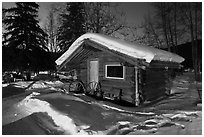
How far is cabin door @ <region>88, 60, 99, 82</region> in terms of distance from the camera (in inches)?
380

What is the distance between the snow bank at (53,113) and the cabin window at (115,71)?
12.0 feet

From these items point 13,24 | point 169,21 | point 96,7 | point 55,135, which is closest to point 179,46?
point 169,21

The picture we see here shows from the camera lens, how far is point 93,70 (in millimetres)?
9820

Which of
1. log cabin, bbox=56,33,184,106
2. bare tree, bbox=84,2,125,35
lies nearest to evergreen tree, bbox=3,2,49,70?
bare tree, bbox=84,2,125,35

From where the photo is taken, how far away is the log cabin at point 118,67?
7469 mm

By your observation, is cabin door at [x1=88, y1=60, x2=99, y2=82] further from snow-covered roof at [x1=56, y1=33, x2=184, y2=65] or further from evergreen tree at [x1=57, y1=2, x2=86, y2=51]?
evergreen tree at [x1=57, y1=2, x2=86, y2=51]

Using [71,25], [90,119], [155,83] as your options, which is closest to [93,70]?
[155,83]

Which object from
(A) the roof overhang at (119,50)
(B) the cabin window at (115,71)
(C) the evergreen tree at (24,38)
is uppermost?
(C) the evergreen tree at (24,38)

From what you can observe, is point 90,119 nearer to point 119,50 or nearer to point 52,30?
point 119,50

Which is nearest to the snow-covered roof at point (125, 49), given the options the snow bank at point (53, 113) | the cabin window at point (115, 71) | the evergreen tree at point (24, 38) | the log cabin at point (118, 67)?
the log cabin at point (118, 67)

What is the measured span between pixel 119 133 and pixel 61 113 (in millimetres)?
2020

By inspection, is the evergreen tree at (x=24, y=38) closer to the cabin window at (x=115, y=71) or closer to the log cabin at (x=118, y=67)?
the log cabin at (x=118, y=67)

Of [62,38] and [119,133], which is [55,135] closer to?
[119,133]

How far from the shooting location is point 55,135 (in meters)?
4.64
